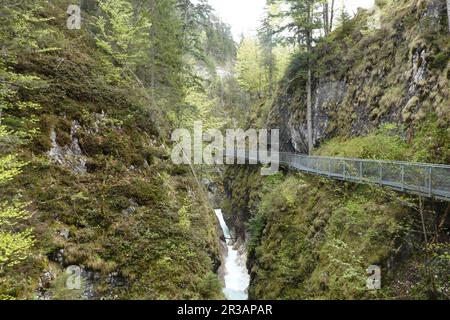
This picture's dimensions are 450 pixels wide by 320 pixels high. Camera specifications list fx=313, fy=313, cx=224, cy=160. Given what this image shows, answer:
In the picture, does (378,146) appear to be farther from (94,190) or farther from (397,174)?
(94,190)

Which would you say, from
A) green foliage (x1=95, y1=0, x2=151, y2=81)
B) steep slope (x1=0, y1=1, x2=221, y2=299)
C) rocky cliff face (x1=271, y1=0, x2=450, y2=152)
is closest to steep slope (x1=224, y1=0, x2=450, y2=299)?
rocky cliff face (x1=271, y1=0, x2=450, y2=152)

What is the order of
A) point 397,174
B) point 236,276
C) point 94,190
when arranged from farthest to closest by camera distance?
point 236,276 < point 397,174 < point 94,190

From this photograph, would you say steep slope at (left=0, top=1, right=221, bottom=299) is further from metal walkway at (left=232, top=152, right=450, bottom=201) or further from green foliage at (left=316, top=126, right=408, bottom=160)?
green foliage at (left=316, top=126, right=408, bottom=160)

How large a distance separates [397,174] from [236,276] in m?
17.2

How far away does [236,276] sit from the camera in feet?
82.2

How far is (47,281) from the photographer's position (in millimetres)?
7512

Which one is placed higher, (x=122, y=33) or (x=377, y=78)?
(x=122, y=33)

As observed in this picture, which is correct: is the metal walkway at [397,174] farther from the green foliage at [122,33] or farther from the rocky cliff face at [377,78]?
the green foliage at [122,33]

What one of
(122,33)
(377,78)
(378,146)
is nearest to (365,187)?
(378,146)

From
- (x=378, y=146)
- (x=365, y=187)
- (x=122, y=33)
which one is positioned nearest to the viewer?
(x=365, y=187)

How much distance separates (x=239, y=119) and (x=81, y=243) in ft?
182

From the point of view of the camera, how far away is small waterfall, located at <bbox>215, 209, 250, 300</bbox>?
22.1 m
